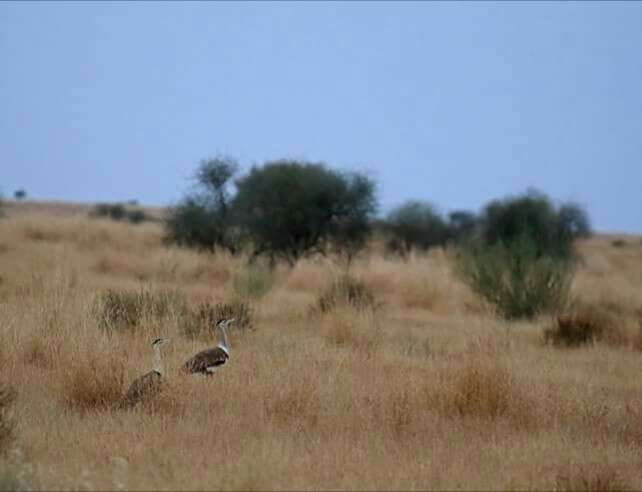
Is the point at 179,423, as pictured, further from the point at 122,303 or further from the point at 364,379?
the point at 122,303

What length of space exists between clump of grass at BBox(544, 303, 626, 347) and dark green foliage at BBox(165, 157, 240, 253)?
59.5 feet

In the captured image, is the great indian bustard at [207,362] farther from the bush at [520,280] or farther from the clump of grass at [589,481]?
the bush at [520,280]

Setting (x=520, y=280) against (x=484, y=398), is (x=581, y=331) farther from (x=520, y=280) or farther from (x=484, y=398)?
(x=484, y=398)

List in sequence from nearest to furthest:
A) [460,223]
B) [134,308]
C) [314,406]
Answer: [314,406], [134,308], [460,223]

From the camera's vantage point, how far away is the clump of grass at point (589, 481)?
22.0 feet

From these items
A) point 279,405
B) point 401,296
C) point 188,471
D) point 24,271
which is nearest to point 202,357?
point 279,405

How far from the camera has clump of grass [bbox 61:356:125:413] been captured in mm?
8961

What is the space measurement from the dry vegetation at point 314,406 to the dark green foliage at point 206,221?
58.4ft

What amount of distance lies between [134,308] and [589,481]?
28.2 ft

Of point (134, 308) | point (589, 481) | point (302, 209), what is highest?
point (302, 209)

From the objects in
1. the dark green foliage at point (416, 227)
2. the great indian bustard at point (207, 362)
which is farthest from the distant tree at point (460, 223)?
the great indian bustard at point (207, 362)

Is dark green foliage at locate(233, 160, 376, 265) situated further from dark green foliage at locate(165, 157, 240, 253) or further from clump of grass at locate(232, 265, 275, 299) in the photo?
clump of grass at locate(232, 265, 275, 299)

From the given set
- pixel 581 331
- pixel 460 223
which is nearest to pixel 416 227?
pixel 460 223

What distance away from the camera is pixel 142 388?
8867 millimetres
